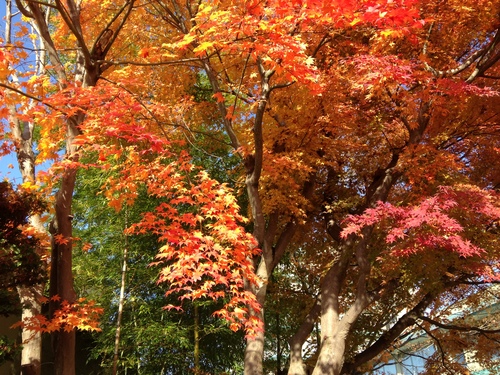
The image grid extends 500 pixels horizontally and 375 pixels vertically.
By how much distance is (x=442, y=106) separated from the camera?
19.9 feet

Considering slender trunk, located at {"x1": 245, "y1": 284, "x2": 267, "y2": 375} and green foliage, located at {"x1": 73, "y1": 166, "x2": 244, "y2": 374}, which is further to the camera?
green foliage, located at {"x1": 73, "y1": 166, "x2": 244, "y2": 374}

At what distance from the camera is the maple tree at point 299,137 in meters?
4.21

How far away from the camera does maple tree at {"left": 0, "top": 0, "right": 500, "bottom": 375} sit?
4211 millimetres

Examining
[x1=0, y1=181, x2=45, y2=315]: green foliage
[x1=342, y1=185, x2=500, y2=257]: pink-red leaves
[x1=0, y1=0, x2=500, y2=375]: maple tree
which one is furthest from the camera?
[x1=342, y1=185, x2=500, y2=257]: pink-red leaves

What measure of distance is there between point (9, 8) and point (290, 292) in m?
5.66

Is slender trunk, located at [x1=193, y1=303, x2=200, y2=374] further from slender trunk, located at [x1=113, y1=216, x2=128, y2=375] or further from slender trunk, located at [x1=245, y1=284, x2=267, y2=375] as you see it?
slender trunk, located at [x1=245, y1=284, x2=267, y2=375]

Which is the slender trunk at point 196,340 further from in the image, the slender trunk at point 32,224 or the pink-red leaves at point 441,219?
the pink-red leaves at point 441,219

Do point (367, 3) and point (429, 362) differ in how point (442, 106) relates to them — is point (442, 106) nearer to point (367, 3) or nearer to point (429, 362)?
point (367, 3)

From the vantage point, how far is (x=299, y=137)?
611 cm

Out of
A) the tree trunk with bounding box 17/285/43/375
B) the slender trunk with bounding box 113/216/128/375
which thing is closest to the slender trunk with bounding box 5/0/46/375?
the tree trunk with bounding box 17/285/43/375

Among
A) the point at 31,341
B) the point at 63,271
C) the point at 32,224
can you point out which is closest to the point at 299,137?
the point at 63,271

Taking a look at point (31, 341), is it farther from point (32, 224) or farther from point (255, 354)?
point (255, 354)

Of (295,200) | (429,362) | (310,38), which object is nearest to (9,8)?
(310,38)

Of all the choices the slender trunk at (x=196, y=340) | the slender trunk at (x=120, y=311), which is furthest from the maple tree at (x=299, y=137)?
the slender trunk at (x=120, y=311)
